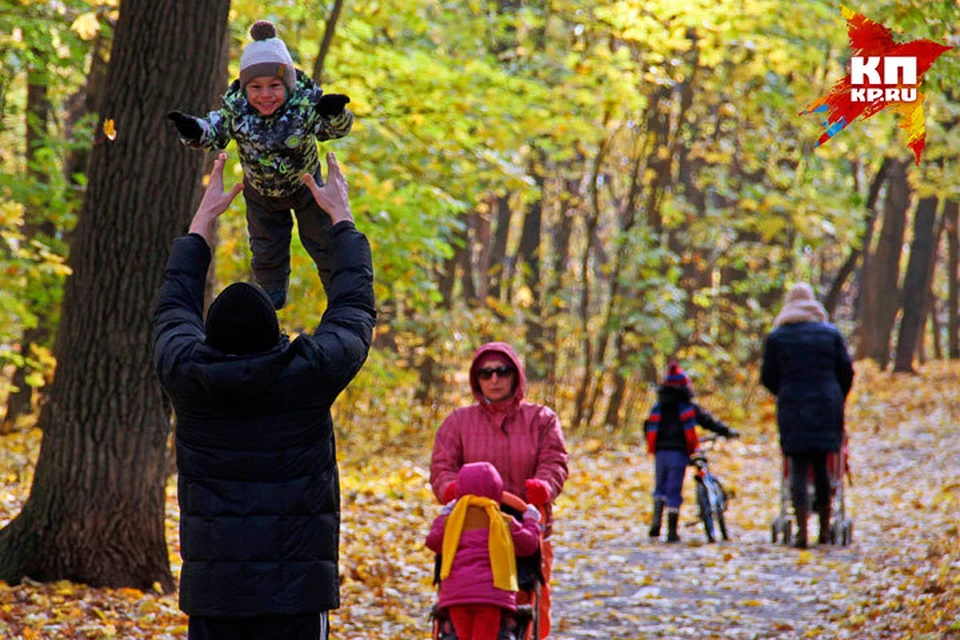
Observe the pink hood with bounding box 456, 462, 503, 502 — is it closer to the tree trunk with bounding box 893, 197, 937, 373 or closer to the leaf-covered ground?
the leaf-covered ground

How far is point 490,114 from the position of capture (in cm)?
1427

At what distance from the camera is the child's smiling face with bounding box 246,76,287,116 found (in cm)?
424

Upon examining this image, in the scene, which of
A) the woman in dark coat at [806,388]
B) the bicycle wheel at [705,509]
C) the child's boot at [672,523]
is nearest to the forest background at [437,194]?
the woman in dark coat at [806,388]

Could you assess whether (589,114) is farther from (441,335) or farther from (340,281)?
(340,281)

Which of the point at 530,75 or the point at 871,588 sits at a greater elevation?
the point at 530,75

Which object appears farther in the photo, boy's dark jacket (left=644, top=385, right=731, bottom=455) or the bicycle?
the bicycle

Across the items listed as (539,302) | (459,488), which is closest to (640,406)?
(539,302)

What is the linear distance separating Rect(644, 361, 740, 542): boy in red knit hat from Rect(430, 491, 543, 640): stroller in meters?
6.47

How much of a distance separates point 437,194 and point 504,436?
8.31 metres

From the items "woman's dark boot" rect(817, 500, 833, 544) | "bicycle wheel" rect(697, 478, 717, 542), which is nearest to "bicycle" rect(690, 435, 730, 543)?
"bicycle wheel" rect(697, 478, 717, 542)

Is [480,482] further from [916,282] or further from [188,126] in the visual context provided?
[916,282]

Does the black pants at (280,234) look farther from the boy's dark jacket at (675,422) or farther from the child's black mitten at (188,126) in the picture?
the boy's dark jacket at (675,422)

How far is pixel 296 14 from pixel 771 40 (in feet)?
22.4

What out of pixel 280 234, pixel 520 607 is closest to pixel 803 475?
pixel 520 607
